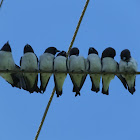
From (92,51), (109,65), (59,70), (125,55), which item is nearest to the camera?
(59,70)

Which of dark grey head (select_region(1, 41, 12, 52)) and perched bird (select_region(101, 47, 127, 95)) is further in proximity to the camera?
dark grey head (select_region(1, 41, 12, 52))

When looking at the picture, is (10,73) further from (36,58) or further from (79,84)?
(79,84)

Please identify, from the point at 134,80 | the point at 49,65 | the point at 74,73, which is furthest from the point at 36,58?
the point at 134,80

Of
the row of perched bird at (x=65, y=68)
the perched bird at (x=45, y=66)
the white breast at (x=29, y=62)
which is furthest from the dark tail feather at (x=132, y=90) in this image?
the white breast at (x=29, y=62)

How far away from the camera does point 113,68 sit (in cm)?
916

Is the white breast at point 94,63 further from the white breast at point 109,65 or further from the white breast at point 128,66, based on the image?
the white breast at point 128,66

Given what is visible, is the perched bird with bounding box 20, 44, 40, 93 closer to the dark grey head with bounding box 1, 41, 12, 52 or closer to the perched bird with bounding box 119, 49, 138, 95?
the dark grey head with bounding box 1, 41, 12, 52

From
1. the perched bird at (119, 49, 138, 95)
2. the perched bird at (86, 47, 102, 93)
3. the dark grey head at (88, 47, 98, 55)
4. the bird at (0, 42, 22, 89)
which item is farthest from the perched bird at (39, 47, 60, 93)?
the perched bird at (119, 49, 138, 95)

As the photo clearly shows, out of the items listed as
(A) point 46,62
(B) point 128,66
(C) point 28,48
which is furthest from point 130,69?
(C) point 28,48

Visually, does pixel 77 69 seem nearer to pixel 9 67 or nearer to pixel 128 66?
pixel 128 66

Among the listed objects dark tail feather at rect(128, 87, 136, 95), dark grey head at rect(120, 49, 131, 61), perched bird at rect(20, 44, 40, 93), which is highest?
dark grey head at rect(120, 49, 131, 61)

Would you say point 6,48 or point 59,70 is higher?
point 6,48

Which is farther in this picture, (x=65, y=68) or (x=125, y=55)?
(x=125, y=55)

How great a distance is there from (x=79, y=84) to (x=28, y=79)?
77 cm
